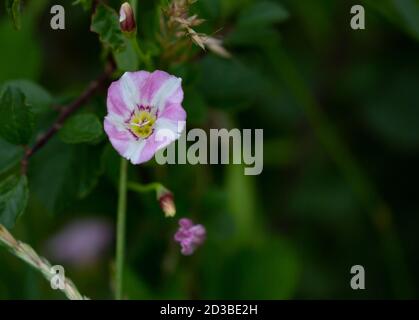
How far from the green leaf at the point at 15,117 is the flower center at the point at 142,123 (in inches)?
5.0

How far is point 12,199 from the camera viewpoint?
887mm

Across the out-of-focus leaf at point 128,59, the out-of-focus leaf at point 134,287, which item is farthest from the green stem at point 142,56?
the out-of-focus leaf at point 134,287

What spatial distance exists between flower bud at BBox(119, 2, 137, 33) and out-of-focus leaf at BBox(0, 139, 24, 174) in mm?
226

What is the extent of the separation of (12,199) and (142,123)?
0.18 metres

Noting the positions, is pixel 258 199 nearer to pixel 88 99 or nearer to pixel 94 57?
pixel 94 57

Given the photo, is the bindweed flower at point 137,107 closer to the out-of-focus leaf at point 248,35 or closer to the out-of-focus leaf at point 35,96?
the out-of-focus leaf at point 35,96

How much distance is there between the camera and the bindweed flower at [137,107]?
0.84 meters

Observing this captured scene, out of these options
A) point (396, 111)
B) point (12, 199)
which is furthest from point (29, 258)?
point (396, 111)

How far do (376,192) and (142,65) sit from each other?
3.21ft

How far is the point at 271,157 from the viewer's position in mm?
1803

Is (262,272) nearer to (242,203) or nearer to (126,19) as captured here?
(242,203)

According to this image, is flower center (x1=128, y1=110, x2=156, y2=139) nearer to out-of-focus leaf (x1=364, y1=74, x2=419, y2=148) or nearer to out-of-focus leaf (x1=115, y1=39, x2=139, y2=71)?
out-of-focus leaf (x1=115, y1=39, x2=139, y2=71)

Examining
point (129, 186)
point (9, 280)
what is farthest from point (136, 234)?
point (129, 186)

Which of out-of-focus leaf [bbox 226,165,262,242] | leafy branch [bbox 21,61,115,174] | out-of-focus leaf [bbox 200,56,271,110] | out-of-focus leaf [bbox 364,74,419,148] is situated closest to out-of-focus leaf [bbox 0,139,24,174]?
leafy branch [bbox 21,61,115,174]
